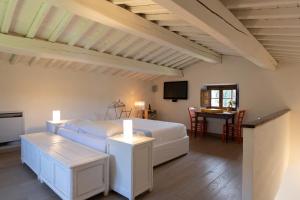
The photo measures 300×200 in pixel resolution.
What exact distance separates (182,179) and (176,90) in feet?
14.2

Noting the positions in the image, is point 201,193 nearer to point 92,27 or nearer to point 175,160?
point 175,160

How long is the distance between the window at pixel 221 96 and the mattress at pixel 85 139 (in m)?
4.38

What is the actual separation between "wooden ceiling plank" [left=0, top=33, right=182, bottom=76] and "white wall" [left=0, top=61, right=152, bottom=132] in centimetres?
125

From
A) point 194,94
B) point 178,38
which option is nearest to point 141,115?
point 194,94

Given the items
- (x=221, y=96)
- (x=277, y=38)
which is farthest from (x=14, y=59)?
(x=221, y=96)

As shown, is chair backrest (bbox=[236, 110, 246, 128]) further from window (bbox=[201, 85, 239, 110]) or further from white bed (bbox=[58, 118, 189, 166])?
white bed (bbox=[58, 118, 189, 166])

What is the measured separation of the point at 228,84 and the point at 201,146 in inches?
86.1

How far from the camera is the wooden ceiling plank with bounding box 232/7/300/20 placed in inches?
74.5

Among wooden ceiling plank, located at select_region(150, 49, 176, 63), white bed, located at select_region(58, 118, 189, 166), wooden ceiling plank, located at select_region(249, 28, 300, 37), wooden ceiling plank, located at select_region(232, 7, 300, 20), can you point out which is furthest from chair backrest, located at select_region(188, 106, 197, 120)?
wooden ceiling plank, located at select_region(232, 7, 300, 20)

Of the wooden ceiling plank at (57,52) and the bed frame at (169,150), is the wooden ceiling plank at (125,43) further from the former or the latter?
the bed frame at (169,150)

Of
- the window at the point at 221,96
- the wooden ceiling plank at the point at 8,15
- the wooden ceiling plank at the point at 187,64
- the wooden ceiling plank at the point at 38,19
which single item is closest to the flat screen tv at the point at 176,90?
the wooden ceiling plank at the point at 187,64

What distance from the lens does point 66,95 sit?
539 cm

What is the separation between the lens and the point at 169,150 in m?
3.95

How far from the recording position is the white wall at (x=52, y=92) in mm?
4520
